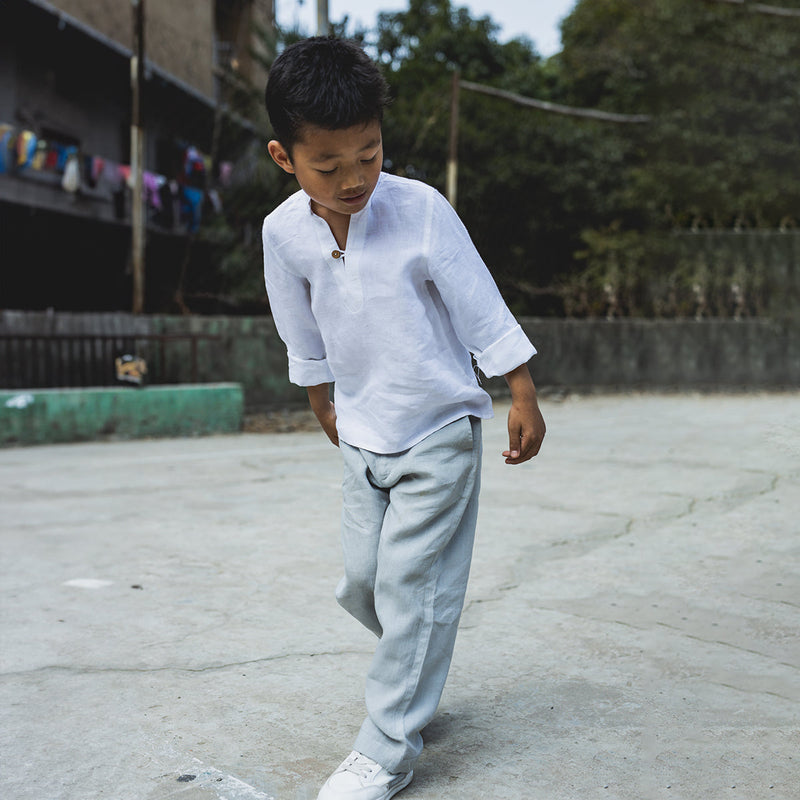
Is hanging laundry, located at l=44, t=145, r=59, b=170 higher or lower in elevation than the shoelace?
higher

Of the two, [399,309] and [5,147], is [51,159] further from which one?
[399,309]

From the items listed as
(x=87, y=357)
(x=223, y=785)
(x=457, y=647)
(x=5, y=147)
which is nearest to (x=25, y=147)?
(x=5, y=147)

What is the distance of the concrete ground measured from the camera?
2055 millimetres

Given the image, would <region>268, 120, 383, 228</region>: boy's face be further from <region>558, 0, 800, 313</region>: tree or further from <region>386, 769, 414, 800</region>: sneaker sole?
<region>558, 0, 800, 313</region>: tree

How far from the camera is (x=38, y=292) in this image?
50.1 feet

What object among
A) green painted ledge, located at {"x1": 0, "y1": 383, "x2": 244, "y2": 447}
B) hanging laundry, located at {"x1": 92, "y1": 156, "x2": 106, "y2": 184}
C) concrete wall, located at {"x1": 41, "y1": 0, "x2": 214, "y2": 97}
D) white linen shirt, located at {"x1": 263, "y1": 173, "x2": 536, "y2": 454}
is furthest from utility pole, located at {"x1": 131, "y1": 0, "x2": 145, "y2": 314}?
white linen shirt, located at {"x1": 263, "y1": 173, "x2": 536, "y2": 454}

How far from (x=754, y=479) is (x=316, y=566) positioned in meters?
3.09

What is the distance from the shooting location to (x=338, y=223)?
6.43ft

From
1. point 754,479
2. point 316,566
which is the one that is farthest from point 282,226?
point 754,479

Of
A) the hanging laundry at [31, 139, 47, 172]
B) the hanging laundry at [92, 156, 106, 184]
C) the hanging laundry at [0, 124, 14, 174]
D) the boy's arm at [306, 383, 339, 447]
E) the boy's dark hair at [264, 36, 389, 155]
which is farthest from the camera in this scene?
the hanging laundry at [92, 156, 106, 184]

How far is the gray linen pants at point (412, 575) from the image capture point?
195cm

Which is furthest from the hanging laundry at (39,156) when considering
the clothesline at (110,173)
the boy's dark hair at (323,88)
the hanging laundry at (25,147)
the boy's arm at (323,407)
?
the boy's dark hair at (323,88)

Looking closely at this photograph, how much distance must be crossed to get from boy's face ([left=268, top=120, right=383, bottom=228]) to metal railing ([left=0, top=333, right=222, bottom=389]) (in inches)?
298

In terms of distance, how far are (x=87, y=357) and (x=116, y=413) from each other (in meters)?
0.87
